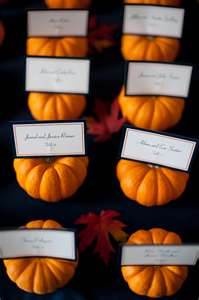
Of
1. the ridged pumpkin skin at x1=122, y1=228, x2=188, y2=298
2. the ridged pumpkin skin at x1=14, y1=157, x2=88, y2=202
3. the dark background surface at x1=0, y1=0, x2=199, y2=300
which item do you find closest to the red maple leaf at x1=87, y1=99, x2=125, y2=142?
the dark background surface at x1=0, y1=0, x2=199, y2=300

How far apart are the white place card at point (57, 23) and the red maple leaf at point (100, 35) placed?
0.11m

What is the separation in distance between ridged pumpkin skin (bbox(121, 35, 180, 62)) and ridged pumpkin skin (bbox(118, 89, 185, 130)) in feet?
0.53

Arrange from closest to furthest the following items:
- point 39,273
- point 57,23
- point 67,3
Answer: point 39,273 → point 57,23 → point 67,3

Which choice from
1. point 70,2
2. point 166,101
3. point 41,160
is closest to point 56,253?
point 41,160

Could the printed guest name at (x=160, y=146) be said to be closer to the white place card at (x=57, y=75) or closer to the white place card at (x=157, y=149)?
the white place card at (x=157, y=149)

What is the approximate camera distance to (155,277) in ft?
3.28

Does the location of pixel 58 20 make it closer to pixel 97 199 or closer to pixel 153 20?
pixel 153 20

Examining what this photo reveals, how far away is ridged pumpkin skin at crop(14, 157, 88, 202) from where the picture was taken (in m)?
1.08

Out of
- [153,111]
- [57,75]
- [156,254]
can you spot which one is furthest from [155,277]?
[57,75]

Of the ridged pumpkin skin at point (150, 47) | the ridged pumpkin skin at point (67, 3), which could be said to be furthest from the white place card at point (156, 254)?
the ridged pumpkin skin at point (67, 3)

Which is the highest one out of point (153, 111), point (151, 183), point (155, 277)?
point (153, 111)

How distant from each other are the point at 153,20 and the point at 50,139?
1.60ft

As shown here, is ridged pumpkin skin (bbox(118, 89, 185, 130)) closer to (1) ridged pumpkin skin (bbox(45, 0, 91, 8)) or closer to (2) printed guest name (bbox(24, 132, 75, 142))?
(2) printed guest name (bbox(24, 132, 75, 142))

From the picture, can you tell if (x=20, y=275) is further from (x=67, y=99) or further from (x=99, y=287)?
(x=67, y=99)
